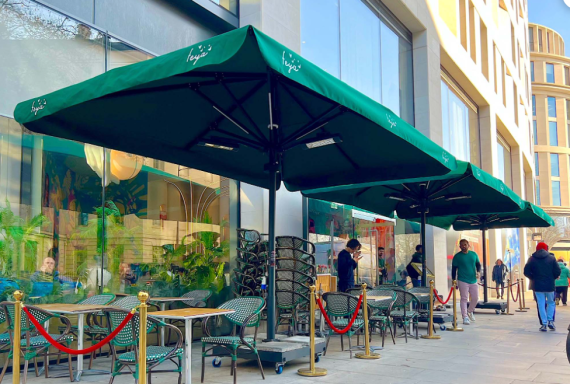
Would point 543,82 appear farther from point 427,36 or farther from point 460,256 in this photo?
point 460,256

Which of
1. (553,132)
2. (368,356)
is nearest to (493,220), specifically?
(368,356)

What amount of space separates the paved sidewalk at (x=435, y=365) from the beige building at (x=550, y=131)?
62.4 m

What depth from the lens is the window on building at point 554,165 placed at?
67613 mm

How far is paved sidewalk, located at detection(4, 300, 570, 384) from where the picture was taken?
257 inches

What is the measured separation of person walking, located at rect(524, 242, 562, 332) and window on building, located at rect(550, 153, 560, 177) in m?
61.8

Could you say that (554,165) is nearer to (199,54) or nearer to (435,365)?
(435,365)

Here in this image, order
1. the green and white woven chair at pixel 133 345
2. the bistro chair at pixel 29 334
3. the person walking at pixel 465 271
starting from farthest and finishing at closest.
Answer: the person walking at pixel 465 271 < the bistro chair at pixel 29 334 < the green and white woven chair at pixel 133 345

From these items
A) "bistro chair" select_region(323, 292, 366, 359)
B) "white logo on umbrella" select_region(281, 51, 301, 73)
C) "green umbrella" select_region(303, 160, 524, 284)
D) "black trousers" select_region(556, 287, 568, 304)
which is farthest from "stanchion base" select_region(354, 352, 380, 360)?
"black trousers" select_region(556, 287, 568, 304)

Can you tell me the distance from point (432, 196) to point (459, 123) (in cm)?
1456

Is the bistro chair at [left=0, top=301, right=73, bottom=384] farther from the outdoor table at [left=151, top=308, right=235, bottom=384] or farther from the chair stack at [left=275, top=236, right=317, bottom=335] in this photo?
the chair stack at [left=275, top=236, right=317, bottom=335]

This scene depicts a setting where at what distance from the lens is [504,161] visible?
3616cm

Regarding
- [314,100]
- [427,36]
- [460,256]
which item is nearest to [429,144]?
[314,100]

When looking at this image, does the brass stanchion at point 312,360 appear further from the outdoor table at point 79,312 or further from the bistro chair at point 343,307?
the outdoor table at point 79,312

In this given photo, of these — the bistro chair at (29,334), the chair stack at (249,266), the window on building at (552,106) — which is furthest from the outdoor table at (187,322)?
the window on building at (552,106)
